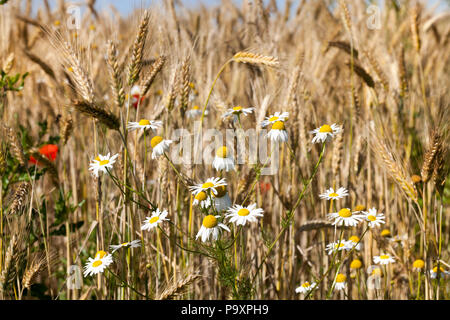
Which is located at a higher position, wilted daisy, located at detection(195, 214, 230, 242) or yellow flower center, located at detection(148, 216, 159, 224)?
yellow flower center, located at detection(148, 216, 159, 224)

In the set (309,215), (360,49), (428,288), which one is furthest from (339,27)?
(428,288)

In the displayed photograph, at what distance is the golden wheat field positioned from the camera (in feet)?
3.82

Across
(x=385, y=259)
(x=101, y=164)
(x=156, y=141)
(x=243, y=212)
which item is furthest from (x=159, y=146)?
(x=385, y=259)

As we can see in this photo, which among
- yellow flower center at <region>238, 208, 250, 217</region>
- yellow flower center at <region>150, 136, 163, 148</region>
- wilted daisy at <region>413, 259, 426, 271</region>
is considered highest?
yellow flower center at <region>150, 136, 163, 148</region>

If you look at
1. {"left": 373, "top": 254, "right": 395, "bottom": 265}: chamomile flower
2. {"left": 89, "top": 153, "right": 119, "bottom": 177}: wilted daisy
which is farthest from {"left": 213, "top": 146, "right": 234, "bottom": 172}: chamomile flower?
{"left": 373, "top": 254, "right": 395, "bottom": 265}: chamomile flower

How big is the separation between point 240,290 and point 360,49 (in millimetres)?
1340

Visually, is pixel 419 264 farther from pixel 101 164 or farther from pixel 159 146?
pixel 101 164

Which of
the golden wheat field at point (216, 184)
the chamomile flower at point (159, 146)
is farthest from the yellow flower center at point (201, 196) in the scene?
the chamomile flower at point (159, 146)

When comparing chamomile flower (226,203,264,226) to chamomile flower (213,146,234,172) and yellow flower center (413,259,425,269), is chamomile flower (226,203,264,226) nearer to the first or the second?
chamomile flower (213,146,234,172)

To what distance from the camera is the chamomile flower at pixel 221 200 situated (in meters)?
1.07

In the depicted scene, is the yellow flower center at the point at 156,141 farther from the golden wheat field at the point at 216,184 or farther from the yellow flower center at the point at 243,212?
the yellow flower center at the point at 243,212

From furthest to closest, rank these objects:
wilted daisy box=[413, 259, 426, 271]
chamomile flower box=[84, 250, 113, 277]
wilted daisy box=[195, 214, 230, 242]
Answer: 1. wilted daisy box=[413, 259, 426, 271]
2. chamomile flower box=[84, 250, 113, 277]
3. wilted daisy box=[195, 214, 230, 242]

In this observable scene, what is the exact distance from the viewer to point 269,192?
1863 millimetres
